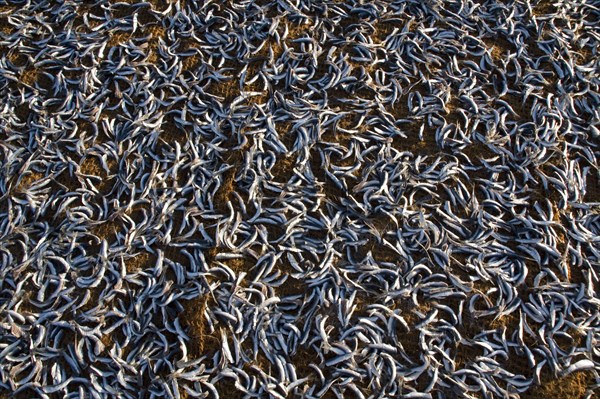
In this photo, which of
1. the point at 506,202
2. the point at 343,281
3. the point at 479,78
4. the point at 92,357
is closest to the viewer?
the point at 92,357

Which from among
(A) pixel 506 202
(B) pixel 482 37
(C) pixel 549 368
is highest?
(B) pixel 482 37

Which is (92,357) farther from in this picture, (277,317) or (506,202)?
(506,202)

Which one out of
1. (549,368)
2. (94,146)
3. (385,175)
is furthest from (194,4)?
(549,368)

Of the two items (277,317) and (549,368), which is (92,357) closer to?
(277,317)

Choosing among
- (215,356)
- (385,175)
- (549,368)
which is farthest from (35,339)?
(549,368)

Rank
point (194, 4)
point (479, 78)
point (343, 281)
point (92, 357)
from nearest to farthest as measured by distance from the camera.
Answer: point (92, 357), point (343, 281), point (479, 78), point (194, 4)

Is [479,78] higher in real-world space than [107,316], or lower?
higher

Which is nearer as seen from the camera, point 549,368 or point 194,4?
point 549,368
